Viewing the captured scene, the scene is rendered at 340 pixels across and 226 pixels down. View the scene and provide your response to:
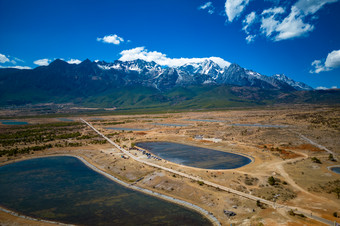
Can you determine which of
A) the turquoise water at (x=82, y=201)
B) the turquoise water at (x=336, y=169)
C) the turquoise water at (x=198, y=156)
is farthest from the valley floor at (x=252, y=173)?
A: the turquoise water at (x=198, y=156)

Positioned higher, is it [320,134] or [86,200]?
[320,134]

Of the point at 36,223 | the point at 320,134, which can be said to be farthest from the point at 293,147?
the point at 36,223

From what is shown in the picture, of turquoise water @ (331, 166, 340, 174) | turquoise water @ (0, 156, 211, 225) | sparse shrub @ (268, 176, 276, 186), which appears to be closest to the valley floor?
sparse shrub @ (268, 176, 276, 186)

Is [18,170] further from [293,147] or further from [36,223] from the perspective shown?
[293,147]

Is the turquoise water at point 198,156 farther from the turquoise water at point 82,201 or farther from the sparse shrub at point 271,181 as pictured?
the turquoise water at point 82,201

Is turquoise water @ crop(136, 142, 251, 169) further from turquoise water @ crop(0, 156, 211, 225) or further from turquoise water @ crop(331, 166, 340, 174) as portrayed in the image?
turquoise water @ crop(0, 156, 211, 225)

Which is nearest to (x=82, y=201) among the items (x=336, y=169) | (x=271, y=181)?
(x=271, y=181)

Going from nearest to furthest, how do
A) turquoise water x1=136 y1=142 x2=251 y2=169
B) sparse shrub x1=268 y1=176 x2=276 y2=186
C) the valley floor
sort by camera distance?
the valley floor < sparse shrub x1=268 y1=176 x2=276 y2=186 < turquoise water x1=136 y1=142 x2=251 y2=169

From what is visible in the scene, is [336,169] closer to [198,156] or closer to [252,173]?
[252,173]
